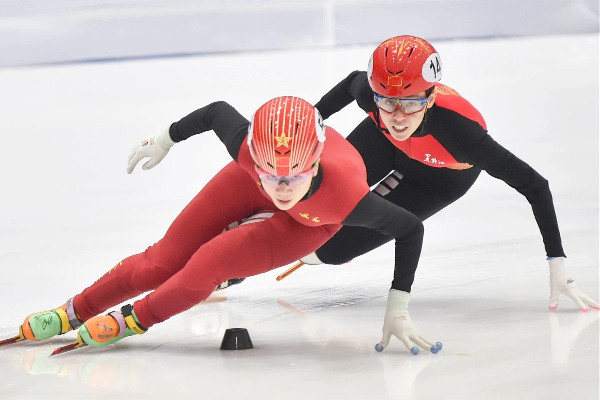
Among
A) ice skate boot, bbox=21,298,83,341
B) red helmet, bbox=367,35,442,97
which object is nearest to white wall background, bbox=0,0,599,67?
red helmet, bbox=367,35,442,97

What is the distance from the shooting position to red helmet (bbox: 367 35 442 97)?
3965 millimetres

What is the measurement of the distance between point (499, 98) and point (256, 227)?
465 centimetres

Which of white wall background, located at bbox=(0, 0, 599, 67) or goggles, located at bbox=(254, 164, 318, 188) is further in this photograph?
white wall background, located at bbox=(0, 0, 599, 67)

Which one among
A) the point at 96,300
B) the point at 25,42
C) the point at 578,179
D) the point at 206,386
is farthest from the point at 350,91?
the point at 25,42

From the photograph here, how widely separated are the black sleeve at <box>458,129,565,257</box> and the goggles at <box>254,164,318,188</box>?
97cm

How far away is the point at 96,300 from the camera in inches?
149

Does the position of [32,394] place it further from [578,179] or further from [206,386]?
[578,179]

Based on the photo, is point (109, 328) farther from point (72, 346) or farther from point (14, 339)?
point (14, 339)

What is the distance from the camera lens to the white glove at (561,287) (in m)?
4.21

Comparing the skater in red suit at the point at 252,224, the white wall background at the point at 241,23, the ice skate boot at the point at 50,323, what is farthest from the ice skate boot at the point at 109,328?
the white wall background at the point at 241,23

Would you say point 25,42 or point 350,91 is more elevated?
point 25,42

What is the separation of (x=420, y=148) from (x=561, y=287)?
31.8 inches

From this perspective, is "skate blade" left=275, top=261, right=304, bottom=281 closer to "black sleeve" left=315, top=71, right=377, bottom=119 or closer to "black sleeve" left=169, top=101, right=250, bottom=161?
"black sleeve" left=315, top=71, right=377, bottom=119

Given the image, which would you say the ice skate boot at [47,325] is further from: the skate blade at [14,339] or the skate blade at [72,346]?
→ the skate blade at [72,346]
